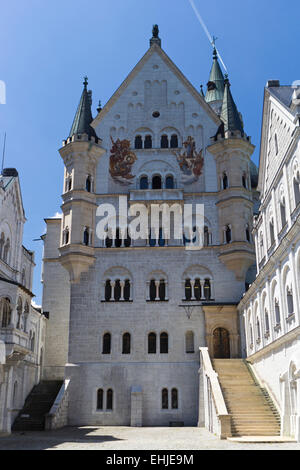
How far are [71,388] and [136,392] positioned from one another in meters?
5.31

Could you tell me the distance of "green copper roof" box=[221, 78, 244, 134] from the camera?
4616 centimetres

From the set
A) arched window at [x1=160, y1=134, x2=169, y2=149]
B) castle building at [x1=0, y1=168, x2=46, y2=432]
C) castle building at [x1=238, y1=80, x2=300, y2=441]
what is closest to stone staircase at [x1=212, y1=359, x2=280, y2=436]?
castle building at [x1=238, y1=80, x2=300, y2=441]

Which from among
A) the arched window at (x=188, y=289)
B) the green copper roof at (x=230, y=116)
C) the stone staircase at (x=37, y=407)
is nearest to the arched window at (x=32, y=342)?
the stone staircase at (x=37, y=407)

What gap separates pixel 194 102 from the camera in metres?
48.7

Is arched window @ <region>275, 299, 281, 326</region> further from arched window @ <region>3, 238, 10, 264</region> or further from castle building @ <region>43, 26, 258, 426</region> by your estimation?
arched window @ <region>3, 238, 10, 264</region>

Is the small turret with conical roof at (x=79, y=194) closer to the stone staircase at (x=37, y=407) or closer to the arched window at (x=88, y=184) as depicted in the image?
the arched window at (x=88, y=184)

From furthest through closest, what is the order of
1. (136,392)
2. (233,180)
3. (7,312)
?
1. (233,180)
2. (136,392)
3. (7,312)

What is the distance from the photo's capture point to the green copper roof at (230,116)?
46156 millimetres

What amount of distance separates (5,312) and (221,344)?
58.0 feet

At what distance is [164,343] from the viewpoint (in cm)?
4162

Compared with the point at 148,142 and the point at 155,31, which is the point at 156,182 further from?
the point at 155,31
